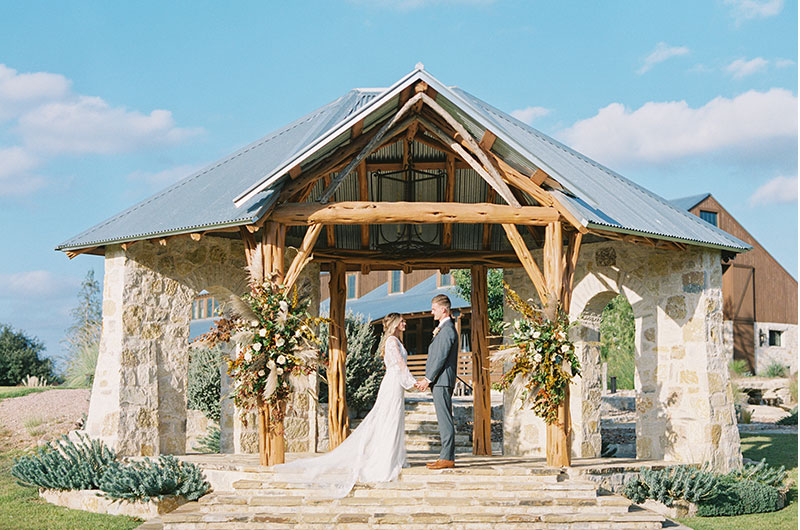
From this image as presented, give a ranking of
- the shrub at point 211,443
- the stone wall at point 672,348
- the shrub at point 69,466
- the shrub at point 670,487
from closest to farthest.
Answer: the shrub at point 670,487, the shrub at point 69,466, the stone wall at point 672,348, the shrub at point 211,443

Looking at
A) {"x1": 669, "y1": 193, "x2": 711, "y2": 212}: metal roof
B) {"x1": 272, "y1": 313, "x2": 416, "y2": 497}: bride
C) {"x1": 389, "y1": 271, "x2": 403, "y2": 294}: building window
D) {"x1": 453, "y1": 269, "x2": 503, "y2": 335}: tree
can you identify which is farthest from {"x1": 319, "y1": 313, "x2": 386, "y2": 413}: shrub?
{"x1": 669, "y1": 193, "x2": 711, "y2": 212}: metal roof

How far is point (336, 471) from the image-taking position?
359 inches

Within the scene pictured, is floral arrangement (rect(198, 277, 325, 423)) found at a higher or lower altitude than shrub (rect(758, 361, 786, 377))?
higher

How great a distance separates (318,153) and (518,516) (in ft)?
15.8

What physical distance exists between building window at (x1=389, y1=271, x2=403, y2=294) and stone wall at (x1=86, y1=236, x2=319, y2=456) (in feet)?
65.2

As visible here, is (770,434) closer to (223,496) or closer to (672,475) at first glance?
(672,475)

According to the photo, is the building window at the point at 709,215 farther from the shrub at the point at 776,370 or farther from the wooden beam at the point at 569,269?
the wooden beam at the point at 569,269

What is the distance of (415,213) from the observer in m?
10.2

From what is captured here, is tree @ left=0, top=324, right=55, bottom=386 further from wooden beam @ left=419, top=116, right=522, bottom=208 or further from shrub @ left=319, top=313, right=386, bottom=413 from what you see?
wooden beam @ left=419, top=116, right=522, bottom=208

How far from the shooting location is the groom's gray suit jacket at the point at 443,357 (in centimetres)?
925

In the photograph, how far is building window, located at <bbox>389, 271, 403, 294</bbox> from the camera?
105ft

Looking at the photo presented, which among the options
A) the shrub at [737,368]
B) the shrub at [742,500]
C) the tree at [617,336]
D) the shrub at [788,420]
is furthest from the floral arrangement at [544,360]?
the shrub at [737,368]

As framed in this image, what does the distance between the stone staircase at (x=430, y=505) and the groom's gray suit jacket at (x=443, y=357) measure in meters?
1.02

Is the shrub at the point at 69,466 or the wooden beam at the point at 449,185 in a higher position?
the wooden beam at the point at 449,185
